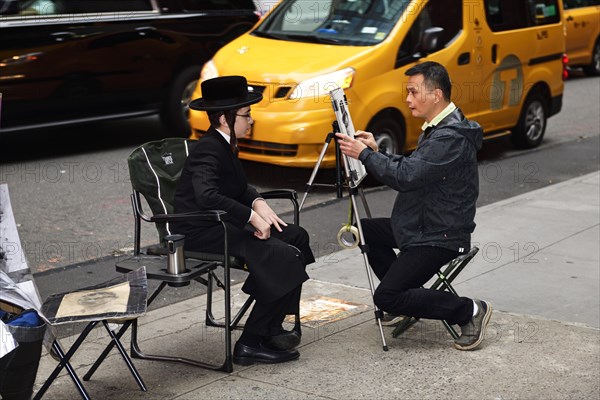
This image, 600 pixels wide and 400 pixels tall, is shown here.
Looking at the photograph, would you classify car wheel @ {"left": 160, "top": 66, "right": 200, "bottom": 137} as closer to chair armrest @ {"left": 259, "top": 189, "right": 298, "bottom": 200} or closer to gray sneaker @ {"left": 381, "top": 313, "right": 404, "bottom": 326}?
chair armrest @ {"left": 259, "top": 189, "right": 298, "bottom": 200}

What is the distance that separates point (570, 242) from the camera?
7.90 m

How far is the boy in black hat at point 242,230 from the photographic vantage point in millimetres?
5395

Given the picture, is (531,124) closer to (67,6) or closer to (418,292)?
(67,6)

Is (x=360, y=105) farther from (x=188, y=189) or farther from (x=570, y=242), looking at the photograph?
(x=188, y=189)

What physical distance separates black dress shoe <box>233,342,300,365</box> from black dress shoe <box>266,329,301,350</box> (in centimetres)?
5

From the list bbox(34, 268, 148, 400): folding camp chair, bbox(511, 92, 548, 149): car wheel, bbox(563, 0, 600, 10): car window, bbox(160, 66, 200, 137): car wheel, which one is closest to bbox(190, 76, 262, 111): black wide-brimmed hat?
bbox(34, 268, 148, 400): folding camp chair

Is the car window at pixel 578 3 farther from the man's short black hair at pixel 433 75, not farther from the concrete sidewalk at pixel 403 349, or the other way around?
the man's short black hair at pixel 433 75

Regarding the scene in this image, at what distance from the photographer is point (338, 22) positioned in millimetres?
10297

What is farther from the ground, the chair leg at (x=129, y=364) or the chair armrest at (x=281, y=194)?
the chair armrest at (x=281, y=194)

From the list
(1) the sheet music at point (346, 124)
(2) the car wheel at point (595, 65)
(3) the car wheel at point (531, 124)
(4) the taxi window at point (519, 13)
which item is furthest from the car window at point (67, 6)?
(2) the car wheel at point (595, 65)

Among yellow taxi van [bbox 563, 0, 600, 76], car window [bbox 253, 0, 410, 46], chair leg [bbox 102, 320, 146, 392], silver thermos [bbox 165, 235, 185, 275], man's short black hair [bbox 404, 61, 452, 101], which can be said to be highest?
man's short black hair [bbox 404, 61, 452, 101]

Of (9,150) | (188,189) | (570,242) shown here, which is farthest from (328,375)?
(9,150)

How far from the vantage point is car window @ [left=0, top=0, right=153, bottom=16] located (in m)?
10.5

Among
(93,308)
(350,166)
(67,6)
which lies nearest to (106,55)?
(67,6)
